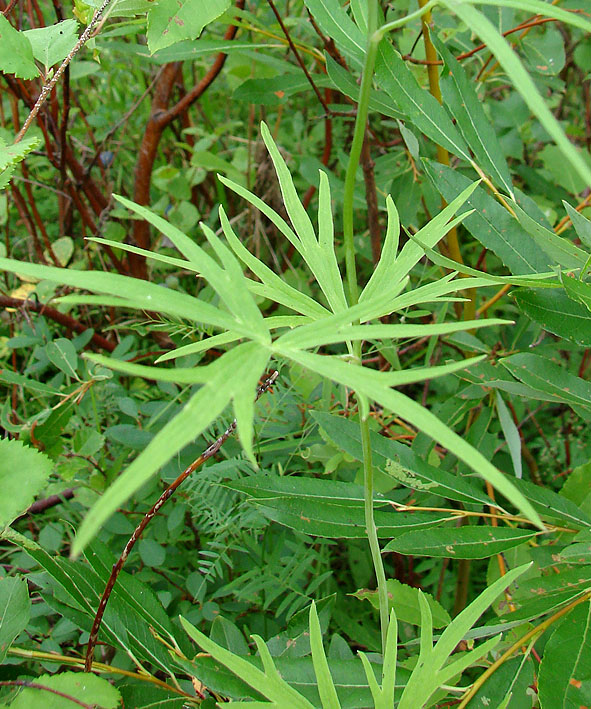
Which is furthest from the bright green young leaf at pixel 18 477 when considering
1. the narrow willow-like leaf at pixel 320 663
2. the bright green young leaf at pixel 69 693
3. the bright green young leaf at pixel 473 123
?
the bright green young leaf at pixel 473 123

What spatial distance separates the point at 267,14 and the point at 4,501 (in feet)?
4.84

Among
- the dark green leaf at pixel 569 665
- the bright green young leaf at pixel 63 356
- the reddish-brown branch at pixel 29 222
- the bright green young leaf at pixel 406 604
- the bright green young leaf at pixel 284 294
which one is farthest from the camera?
the reddish-brown branch at pixel 29 222

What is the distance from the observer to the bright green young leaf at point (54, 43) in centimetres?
69

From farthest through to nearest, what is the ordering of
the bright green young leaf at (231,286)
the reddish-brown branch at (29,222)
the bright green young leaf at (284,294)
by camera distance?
the reddish-brown branch at (29,222)
the bright green young leaf at (284,294)
the bright green young leaf at (231,286)

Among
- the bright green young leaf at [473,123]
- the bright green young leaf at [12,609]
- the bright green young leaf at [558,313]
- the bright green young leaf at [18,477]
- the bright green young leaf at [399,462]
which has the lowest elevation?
the bright green young leaf at [12,609]

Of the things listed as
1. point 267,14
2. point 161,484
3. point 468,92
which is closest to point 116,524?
point 161,484

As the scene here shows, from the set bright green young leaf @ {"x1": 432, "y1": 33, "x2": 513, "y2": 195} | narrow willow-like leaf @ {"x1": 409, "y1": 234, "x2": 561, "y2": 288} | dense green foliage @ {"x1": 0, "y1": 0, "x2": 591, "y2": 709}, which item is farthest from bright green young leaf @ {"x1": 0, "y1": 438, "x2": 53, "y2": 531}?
bright green young leaf @ {"x1": 432, "y1": 33, "x2": 513, "y2": 195}

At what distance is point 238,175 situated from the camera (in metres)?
1.36

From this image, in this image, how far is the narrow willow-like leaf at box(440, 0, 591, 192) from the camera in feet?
0.97

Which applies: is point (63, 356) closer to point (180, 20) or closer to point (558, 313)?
point (180, 20)

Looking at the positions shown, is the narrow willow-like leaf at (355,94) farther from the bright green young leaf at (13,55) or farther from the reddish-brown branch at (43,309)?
the reddish-brown branch at (43,309)

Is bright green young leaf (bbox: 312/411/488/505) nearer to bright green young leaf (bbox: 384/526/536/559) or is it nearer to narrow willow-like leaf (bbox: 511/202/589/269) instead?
bright green young leaf (bbox: 384/526/536/559)

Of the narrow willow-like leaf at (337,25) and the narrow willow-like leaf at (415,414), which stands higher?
the narrow willow-like leaf at (337,25)

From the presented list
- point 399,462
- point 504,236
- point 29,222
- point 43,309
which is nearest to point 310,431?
point 399,462
